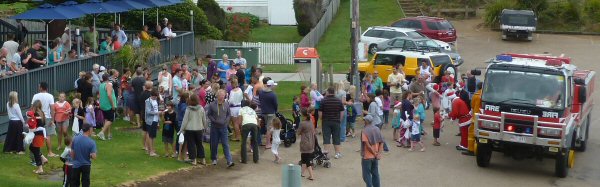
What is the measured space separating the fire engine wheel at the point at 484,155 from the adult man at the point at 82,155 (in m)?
8.57

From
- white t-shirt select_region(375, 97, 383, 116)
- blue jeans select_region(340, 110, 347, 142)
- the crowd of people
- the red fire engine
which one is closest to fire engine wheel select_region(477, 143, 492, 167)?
the red fire engine

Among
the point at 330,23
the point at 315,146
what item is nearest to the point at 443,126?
the point at 315,146

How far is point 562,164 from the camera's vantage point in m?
20.0

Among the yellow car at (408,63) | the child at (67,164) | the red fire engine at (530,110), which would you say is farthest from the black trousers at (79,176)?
the yellow car at (408,63)

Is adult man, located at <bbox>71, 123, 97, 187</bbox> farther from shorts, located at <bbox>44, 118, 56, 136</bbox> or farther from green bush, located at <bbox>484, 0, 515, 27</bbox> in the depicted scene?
green bush, located at <bbox>484, 0, 515, 27</bbox>

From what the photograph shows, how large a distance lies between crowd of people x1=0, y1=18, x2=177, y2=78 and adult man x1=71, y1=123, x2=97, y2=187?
20.2 ft

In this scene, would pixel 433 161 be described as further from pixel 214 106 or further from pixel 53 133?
pixel 53 133

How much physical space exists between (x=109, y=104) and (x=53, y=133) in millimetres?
2117

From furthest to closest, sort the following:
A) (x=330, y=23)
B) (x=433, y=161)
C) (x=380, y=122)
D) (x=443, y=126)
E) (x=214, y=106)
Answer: (x=330, y=23) < (x=443, y=126) < (x=380, y=122) < (x=433, y=161) < (x=214, y=106)

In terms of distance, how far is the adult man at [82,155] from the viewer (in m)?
15.8

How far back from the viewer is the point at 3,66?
22125mm

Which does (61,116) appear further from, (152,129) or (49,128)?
(152,129)

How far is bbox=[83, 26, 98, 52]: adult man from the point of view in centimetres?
2713

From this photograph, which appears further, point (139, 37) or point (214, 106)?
point (139, 37)
